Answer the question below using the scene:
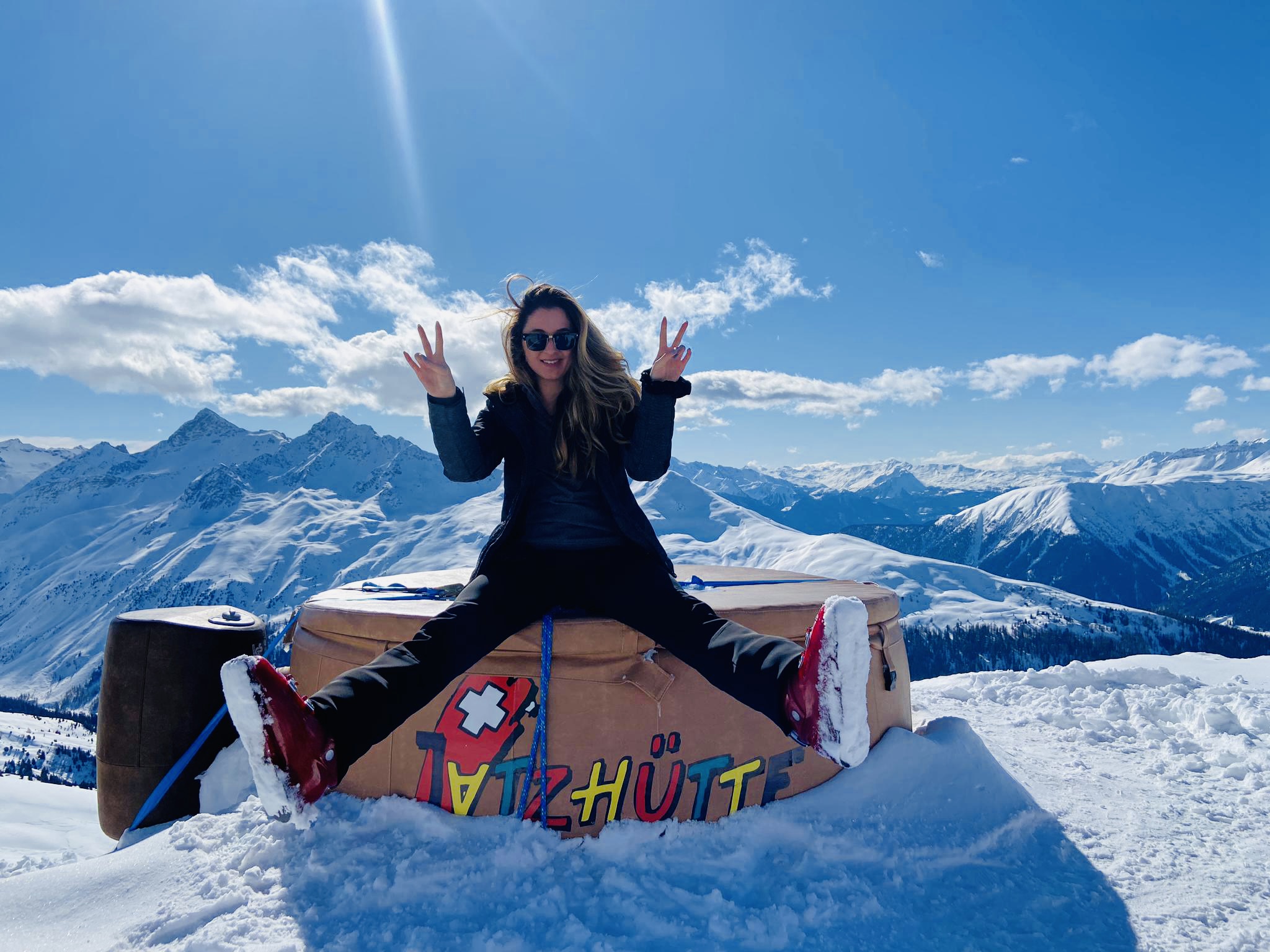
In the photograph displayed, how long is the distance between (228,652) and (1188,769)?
23.3 feet

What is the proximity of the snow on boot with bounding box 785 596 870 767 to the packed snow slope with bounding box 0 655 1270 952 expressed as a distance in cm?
86

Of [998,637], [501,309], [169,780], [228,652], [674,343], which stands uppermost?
[501,309]

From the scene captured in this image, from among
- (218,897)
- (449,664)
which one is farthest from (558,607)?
(218,897)

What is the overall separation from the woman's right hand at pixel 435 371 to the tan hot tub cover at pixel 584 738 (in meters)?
1.24

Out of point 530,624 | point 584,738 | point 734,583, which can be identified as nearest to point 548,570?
point 530,624

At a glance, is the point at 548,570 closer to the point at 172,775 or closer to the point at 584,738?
the point at 584,738

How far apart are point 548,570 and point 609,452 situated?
2.63 feet

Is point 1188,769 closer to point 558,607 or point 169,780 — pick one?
point 558,607

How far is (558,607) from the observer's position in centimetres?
360

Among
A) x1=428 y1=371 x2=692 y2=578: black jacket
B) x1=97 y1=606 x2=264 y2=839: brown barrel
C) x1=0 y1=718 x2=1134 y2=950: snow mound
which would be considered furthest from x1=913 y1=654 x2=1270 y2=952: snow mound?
x1=97 y1=606 x2=264 y2=839: brown barrel

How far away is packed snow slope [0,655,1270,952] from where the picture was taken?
2.70 meters

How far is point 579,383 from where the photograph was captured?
416cm

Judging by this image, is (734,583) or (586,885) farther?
(734,583)

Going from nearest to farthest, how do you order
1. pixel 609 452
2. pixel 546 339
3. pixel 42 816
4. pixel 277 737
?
pixel 277 737 → pixel 609 452 → pixel 546 339 → pixel 42 816
